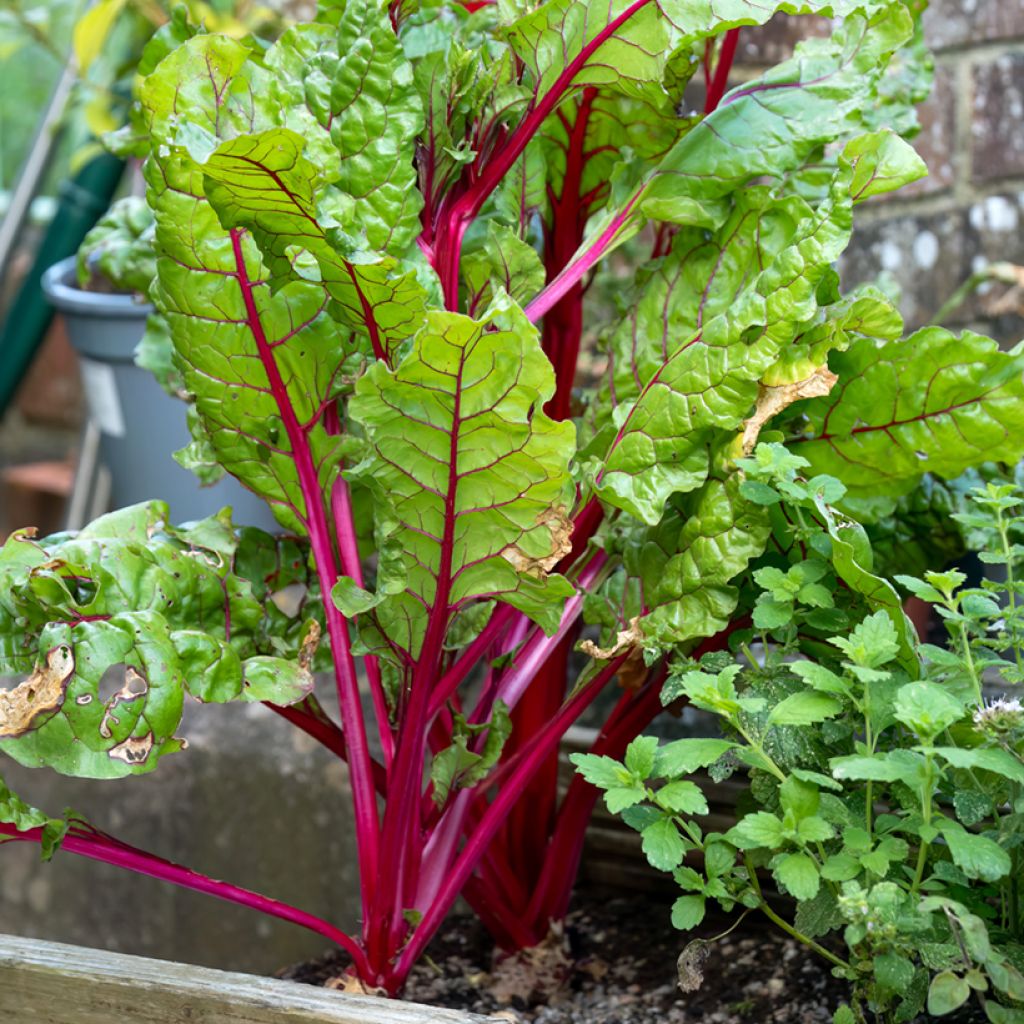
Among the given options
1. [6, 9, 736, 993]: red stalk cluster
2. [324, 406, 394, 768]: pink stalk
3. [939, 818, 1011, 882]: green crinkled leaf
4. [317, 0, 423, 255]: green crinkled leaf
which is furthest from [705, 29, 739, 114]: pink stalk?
[939, 818, 1011, 882]: green crinkled leaf

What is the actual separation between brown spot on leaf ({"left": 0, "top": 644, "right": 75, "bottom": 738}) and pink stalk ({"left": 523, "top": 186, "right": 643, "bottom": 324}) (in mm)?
422

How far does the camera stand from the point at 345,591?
2.85 ft

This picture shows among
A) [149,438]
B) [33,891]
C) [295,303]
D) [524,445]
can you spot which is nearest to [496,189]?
[295,303]

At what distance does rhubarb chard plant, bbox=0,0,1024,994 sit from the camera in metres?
0.82

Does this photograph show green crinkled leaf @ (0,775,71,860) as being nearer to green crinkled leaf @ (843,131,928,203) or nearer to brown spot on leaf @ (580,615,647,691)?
brown spot on leaf @ (580,615,647,691)

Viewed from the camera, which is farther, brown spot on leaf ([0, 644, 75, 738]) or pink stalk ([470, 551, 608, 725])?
pink stalk ([470, 551, 608, 725])

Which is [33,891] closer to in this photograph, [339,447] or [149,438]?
[149,438]

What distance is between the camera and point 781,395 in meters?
0.90

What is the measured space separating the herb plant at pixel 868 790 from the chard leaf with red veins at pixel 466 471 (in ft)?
0.44

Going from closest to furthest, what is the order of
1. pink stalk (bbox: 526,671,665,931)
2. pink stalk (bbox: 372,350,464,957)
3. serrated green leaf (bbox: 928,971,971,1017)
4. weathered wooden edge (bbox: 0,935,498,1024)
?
serrated green leaf (bbox: 928,971,971,1017) < weathered wooden edge (bbox: 0,935,498,1024) < pink stalk (bbox: 372,350,464,957) < pink stalk (bbox: 526,671,665,931)

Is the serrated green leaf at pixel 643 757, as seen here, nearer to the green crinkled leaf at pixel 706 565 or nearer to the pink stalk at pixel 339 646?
the green crinkled leaf at pixel 706 565

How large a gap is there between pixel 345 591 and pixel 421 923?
0.28 metres

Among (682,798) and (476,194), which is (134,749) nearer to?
(682,798)

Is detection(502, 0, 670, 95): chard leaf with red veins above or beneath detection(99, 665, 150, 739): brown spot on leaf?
above
